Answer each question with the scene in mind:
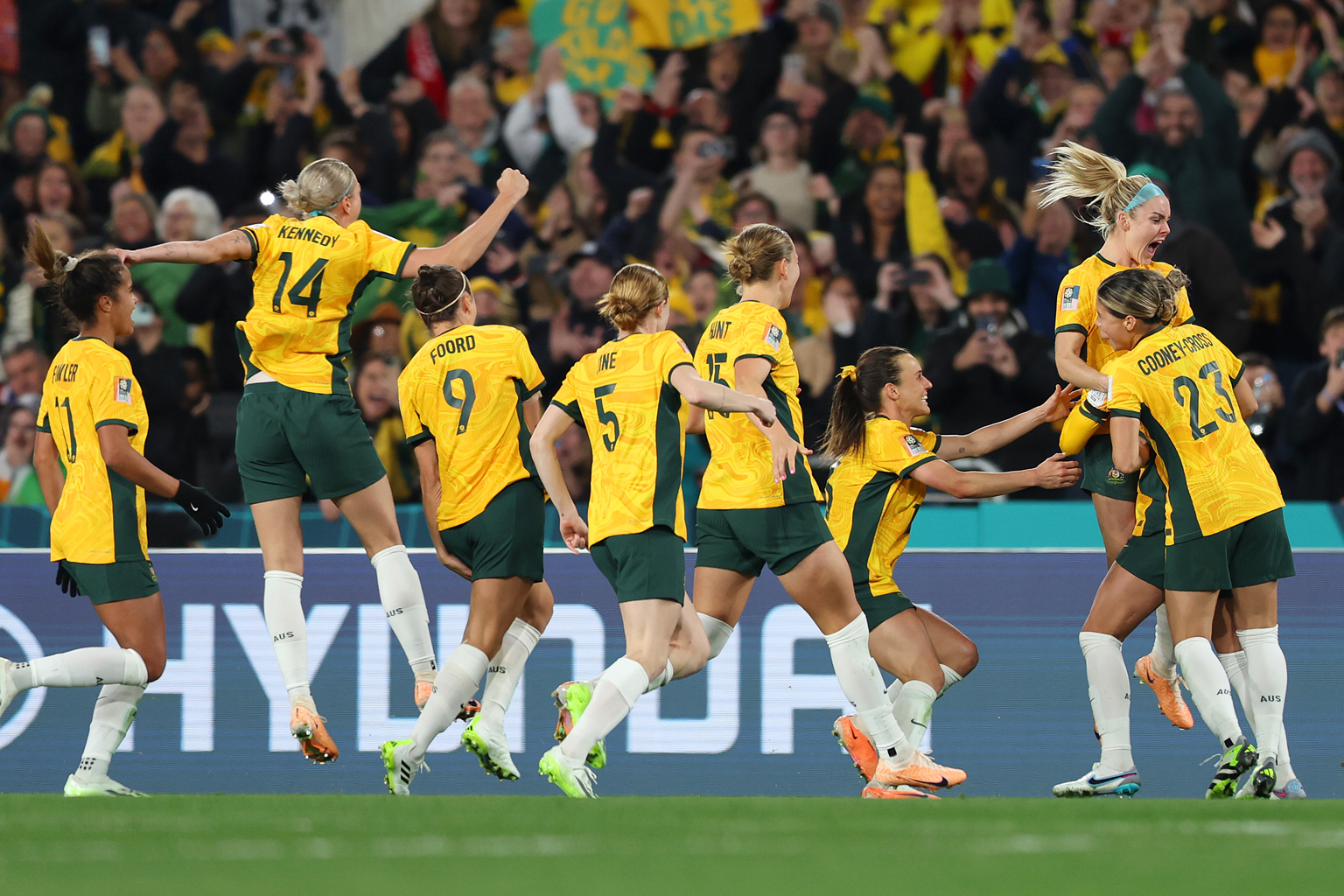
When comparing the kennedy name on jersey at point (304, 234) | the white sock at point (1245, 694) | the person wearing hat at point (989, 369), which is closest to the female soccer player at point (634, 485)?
the kennedy name on jersey at point (304, 234)

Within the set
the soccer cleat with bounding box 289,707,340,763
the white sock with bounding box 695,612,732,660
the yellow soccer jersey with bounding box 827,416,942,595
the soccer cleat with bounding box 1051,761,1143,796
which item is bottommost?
the soccer cleat with bounding box 1051,761,1143,796

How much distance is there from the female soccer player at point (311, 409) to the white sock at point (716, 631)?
3.71ft

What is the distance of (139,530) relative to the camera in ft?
21.1

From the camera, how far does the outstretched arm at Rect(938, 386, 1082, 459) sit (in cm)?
636

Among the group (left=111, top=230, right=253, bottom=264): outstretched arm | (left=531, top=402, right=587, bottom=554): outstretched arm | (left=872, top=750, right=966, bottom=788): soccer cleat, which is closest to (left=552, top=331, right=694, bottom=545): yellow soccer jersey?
(left=531, top=402, right=587, bottom=554): outstretched arm

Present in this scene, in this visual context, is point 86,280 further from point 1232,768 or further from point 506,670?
point 1232,768

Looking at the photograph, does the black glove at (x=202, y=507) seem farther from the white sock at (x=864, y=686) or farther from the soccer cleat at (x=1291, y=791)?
the soccer cleat at (x=1291, y=791)

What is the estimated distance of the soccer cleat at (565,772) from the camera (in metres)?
5.46

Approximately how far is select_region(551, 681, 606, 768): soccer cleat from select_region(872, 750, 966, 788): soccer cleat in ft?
3.37

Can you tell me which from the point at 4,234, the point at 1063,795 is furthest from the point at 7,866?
the point at 4,234

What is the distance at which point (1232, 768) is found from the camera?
561 centimetres

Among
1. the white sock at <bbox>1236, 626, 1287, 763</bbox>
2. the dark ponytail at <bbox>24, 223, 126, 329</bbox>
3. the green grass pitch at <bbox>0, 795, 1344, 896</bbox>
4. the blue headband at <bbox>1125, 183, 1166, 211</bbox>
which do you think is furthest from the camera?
the dark ponytail at <bbox>24, 223, 126, 329</bbox>

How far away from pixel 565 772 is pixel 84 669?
2035mm

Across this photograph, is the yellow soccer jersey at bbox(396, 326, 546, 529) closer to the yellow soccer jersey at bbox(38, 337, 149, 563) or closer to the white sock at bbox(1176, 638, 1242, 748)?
the yellow soccer jersey at bbox(38, 337, 149, 563)
